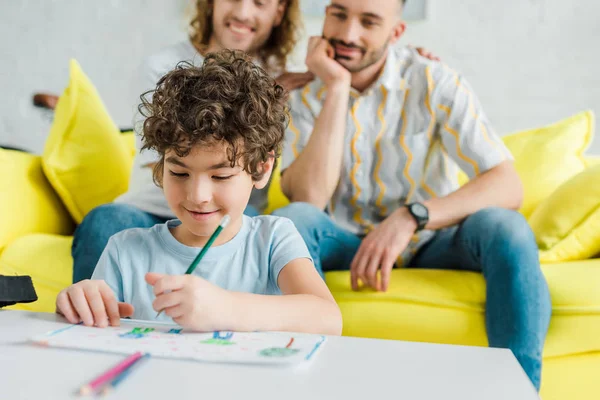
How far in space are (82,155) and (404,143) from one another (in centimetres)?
91

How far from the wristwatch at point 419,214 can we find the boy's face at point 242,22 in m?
0.69

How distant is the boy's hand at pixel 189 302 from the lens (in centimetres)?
65

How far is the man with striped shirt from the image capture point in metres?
1.40

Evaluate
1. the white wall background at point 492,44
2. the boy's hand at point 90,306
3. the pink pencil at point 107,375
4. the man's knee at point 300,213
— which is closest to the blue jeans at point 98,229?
the man's knee at point 300,213

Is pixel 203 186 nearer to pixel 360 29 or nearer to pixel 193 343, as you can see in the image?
pixel 193 343

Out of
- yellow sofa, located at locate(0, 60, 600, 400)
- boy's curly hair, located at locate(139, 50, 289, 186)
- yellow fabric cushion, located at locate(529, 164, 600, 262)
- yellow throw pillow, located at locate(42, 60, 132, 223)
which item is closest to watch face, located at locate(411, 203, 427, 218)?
yellow sofa, located at locate(0, 60, 600, 400)

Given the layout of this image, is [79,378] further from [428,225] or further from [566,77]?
[566,77]

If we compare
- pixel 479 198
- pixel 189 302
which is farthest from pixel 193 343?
pixel 479 198

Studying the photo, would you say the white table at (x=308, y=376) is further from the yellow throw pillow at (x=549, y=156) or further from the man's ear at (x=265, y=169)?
the yellow throw pillow at (x=549, y=156)

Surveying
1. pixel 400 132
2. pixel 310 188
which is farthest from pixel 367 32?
pixel 310 188

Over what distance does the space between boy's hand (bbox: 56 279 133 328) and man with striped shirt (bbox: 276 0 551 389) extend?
647 mm

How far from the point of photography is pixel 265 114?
0.96 meters

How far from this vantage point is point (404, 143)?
1.60 m

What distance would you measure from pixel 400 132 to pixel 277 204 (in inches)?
19.3
